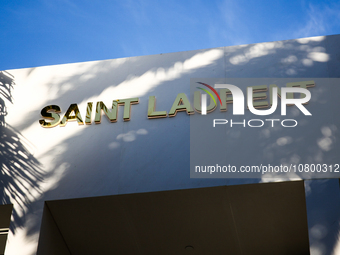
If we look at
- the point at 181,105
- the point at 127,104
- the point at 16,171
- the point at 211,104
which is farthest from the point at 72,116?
the point at 211,104

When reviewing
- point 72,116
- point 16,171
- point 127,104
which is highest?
point 127,104

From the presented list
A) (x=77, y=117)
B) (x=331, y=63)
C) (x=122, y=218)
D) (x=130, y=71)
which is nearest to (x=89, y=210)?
(x=122, y=218)

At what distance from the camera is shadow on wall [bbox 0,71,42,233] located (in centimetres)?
639

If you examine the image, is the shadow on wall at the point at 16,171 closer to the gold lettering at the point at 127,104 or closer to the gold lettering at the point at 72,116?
the gold lettering at the point at 72,116

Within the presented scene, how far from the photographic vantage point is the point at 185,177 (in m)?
6.01

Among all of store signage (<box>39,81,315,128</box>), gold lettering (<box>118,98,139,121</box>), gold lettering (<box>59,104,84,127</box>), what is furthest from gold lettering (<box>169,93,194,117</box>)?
gold lettering (<box>59,104,84,127</box>)

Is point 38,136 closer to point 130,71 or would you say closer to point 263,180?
point 130,71

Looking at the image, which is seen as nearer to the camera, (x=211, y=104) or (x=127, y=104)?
(x=211, y=104)

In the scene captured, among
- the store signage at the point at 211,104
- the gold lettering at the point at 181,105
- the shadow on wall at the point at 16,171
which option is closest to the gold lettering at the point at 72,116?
the store signage at the point at 211,104

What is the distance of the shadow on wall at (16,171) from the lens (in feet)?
21.0

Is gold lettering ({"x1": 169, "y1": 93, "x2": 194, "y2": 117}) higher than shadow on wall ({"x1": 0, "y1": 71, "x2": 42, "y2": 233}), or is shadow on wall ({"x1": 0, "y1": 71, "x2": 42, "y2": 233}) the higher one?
gold lettering ({"x1": 169, "y1": 93, "x2": 194, "y2": 117})

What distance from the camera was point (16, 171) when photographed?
21.7 feet

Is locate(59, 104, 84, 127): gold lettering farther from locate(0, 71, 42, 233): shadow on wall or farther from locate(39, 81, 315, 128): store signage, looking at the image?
locate(0, 71, 42, 233): shadow on wall

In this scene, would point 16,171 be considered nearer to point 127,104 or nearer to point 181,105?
point 127,104
